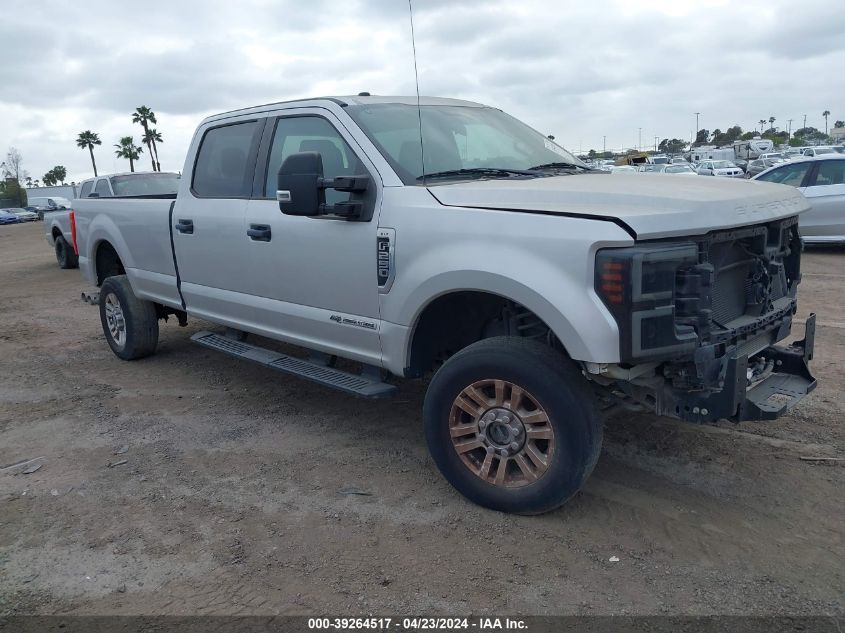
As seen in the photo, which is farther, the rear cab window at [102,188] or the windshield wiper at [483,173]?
the rear cab window at [102,188]

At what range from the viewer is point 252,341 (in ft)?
23.1

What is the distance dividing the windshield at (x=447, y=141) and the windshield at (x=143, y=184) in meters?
8.86

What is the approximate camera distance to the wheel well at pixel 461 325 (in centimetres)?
372

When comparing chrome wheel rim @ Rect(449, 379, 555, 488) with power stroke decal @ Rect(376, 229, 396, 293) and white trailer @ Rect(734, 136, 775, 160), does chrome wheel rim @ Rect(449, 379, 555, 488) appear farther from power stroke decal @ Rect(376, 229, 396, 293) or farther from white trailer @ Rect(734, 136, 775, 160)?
white trailer @ Rect(734, 136, 775, 160)

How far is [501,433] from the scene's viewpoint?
355 centimetres

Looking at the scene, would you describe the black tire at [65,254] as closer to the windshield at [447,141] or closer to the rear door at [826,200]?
the windshield at [447,141]

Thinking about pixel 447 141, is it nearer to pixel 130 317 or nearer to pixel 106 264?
pixel 130 317

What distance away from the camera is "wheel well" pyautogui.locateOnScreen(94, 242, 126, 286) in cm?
713

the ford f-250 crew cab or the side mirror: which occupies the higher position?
the side mirror

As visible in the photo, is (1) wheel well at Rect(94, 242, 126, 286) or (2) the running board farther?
(1) wheel well at Rect(94, 242, 126, 286)

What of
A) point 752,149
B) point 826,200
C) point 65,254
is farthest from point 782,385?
point 752,149

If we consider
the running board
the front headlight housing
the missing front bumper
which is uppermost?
the front headlight housing

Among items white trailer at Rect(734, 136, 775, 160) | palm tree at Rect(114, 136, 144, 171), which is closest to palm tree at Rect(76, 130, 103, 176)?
palm tree at Rect(114, 136, 144, 171)

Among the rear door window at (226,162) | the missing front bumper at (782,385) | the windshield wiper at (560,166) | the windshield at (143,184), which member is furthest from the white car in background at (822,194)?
the windshield at (143,184)
